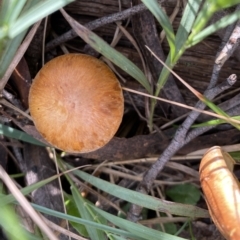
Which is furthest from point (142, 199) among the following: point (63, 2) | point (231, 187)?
point (63, 2)

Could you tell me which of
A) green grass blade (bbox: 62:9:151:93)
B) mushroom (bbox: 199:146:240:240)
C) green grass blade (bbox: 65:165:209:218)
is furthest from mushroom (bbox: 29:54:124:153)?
mushroom (bbox: 199:146:240:240)

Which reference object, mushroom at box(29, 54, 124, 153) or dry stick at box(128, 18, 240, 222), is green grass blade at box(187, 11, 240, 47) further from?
mushroom at box(29, 54, 124, 153)

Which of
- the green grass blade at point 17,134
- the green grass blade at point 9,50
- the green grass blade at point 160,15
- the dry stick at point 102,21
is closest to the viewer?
the green grass blade at point 160,15

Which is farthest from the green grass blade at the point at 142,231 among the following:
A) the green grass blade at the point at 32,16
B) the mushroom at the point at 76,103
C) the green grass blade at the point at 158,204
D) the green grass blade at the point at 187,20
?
the green grass blade at the point at 32,16

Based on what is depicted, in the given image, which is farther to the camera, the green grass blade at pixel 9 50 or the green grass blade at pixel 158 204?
the green grass blade at pixel 158 204

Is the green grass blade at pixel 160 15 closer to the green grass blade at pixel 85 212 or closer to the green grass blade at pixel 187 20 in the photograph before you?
the green grass blade at pixel 187 20
